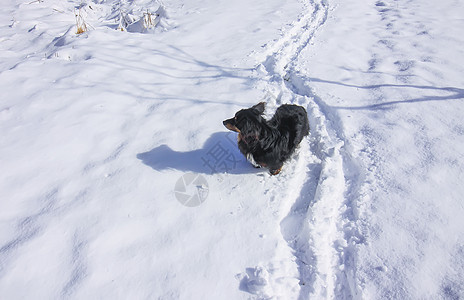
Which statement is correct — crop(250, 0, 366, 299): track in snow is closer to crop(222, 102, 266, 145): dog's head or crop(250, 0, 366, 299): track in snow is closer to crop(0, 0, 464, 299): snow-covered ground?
crop(0, 0, 464, 299): snow-covered ground

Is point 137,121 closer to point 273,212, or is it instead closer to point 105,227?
point 105,227

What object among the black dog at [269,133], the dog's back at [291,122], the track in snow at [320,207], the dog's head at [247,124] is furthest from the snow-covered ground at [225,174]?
the dog's head at [247,124]

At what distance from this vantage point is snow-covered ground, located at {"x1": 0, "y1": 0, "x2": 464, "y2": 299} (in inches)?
69.2

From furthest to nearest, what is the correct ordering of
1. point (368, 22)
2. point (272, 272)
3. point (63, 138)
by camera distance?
point (368, 22) < point (63, 138) < point (272, 272)

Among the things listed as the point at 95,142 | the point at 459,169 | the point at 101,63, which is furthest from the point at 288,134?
the point at 101,63

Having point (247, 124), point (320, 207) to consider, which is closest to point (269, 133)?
point (247, 124)

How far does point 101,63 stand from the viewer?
13.7 ft

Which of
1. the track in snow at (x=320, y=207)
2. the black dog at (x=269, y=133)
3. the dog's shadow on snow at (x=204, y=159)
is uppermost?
the black dog at (x=269, y=133)

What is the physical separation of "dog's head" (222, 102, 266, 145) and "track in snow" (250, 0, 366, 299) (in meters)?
0.62

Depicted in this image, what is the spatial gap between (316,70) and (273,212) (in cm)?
279

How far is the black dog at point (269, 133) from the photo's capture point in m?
2.21

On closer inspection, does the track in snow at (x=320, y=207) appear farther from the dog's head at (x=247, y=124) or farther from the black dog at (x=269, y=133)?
the dog's head at (x=247, y=124)

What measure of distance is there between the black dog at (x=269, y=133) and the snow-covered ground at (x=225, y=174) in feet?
0.71

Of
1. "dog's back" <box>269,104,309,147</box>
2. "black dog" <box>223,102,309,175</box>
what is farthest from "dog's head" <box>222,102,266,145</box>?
"dog's back" <box>269,104,309,147</box>
